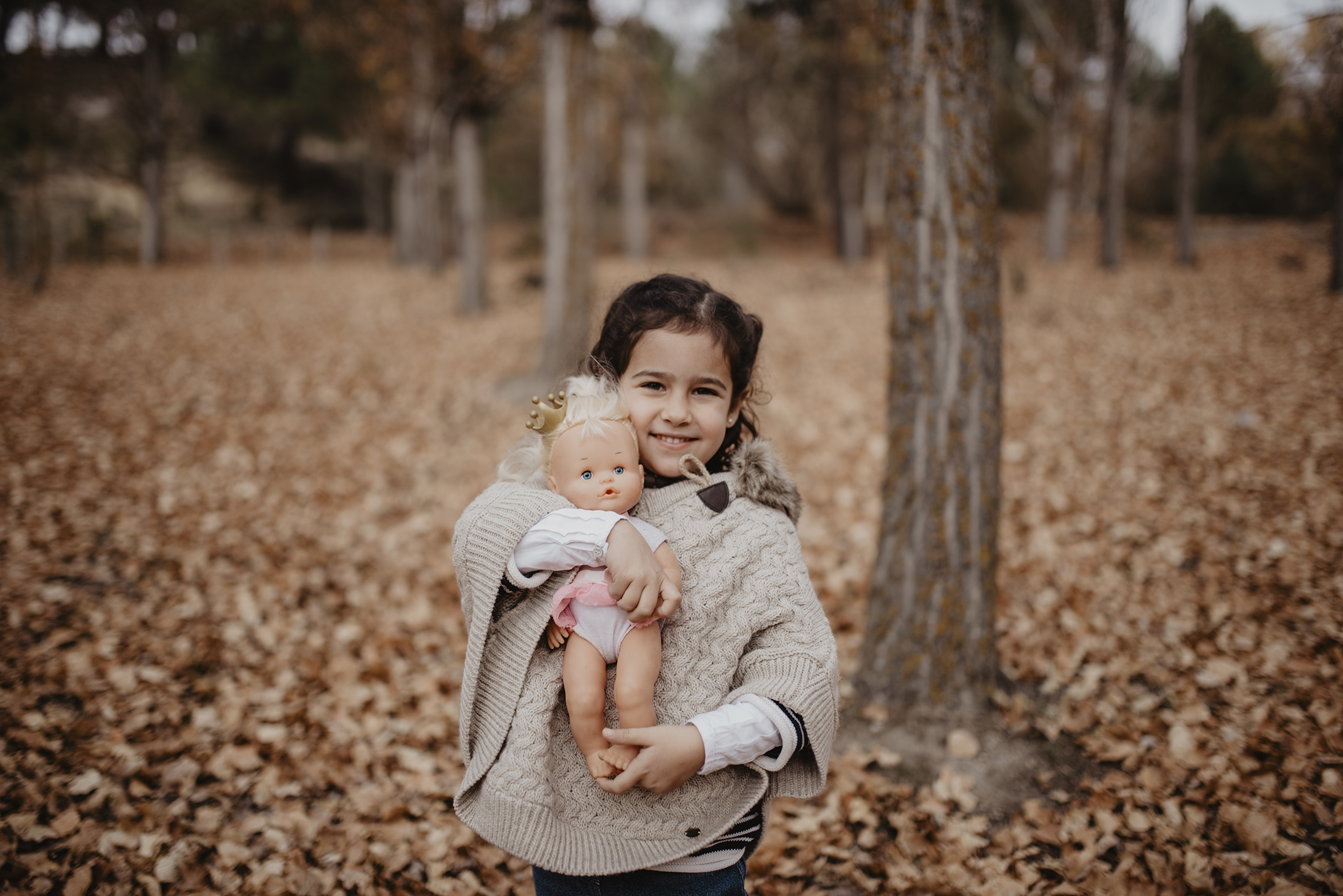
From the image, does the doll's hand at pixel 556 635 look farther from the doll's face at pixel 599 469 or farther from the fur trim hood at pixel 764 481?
the fur trim hood at pixel 764 481

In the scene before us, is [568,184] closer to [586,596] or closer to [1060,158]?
[586,596]

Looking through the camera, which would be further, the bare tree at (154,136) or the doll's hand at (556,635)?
the bare tree at (154,136)

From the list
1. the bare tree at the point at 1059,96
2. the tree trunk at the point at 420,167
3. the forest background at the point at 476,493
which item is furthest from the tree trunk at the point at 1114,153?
the tree trunk at the point at 420,167

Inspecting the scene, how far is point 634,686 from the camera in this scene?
1.41 m

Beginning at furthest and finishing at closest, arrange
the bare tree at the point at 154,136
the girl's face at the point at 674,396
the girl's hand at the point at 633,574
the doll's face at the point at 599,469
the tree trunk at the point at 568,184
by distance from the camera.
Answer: the bare tree at the point at 154,136 < the tree trunk at the point at 568,184 < the girl's face at the point at 674,396 < the doll's face at the point at 599,469 < the girl's hand at the point at 633,574

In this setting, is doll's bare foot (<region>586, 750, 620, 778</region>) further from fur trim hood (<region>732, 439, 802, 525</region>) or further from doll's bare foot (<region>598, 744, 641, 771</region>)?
fur trim hood (<region>732, 439, 802, 525</region>)

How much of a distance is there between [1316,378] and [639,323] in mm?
8247

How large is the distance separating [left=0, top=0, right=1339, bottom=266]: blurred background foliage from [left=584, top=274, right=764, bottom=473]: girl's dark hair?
997cm

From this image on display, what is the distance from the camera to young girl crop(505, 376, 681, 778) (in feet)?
4.66

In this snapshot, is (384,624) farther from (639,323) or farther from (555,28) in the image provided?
(555,28)

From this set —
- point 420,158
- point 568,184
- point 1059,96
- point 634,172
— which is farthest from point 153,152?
point 1059,96

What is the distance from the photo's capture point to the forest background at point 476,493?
2.89 meters

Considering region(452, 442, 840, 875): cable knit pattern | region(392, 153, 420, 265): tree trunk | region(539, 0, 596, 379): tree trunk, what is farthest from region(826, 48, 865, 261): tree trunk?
region(452, 442, 840, 875): cable knit pattern

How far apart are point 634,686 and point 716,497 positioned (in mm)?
452
